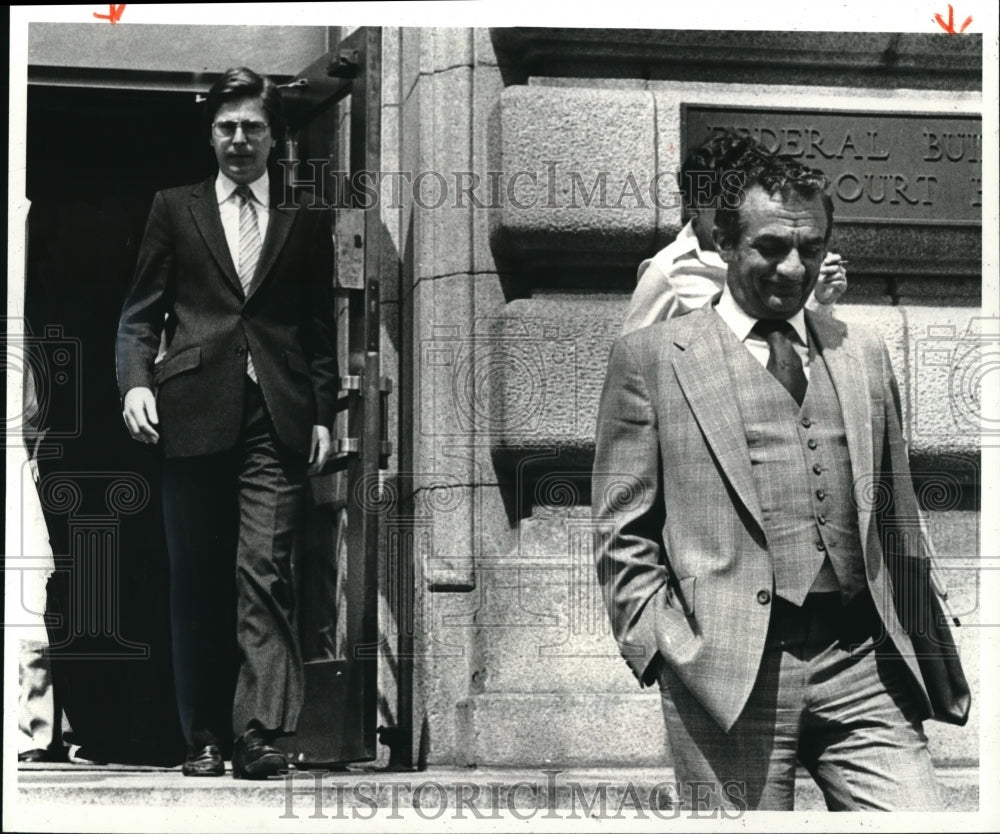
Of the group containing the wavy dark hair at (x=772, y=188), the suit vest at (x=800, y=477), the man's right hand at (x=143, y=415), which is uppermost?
the wavy dark hair at (x=772, y=188)

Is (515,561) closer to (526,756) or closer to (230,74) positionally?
(526,756)

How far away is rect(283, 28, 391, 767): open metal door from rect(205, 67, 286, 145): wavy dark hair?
8 cm

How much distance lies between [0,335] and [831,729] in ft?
10.9

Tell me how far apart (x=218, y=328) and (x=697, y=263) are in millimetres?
1681

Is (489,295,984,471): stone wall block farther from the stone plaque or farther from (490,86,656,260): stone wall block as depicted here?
the stone plaque

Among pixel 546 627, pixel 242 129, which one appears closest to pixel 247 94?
pixel 242 129

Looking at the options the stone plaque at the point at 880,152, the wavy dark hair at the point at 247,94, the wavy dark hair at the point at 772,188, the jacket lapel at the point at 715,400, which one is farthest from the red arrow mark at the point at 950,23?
the wavy dark hair at the point at 247,94

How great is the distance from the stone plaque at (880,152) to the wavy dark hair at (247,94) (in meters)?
1.46

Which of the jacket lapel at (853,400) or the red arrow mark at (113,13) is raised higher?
the red arrow mark at (113,13)

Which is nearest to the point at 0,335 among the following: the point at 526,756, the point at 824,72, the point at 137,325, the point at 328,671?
the point at 137,325

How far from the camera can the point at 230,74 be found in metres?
7.51

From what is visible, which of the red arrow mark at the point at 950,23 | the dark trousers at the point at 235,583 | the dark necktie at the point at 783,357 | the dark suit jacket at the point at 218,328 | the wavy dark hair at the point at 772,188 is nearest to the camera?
the dark necktie at the point at 783,357

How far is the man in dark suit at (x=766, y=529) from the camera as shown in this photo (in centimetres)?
590

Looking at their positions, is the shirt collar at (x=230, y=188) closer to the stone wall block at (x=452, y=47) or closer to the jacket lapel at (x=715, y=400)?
the stone wall block at (x=452, y=47)
